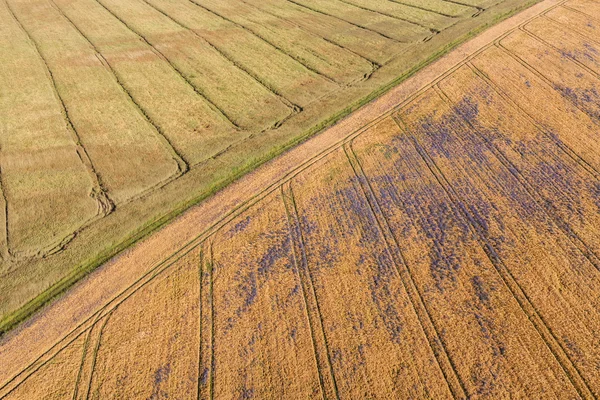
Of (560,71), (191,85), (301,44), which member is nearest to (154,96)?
(191,85)

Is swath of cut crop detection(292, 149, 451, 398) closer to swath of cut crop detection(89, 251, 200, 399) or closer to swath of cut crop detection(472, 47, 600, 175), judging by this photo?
swath of cut crop detection(89, 251, 200, 399)

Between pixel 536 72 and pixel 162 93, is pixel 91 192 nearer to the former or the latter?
pixel 162 93

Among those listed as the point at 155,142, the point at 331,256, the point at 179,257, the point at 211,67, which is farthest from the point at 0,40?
the point at 331,256

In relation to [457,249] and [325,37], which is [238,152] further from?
[325,37]

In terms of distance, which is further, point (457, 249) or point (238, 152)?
point (238, 152)

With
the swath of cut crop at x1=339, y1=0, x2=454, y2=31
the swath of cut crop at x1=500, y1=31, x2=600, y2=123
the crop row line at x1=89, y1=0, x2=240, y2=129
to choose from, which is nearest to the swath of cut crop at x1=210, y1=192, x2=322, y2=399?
the crop row line at x1=89, y1=0, x2=240, y2=129

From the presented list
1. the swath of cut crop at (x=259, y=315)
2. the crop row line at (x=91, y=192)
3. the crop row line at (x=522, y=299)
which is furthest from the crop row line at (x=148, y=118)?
the crop row line at (x=522, y=299)

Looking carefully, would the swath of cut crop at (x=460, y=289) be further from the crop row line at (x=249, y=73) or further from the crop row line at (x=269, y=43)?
the crop row line at (x=269, y=43)
